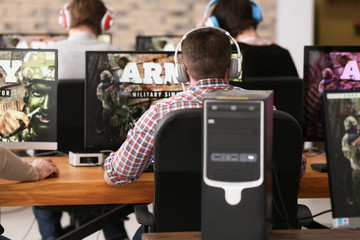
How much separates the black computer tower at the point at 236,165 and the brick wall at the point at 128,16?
5.41 m

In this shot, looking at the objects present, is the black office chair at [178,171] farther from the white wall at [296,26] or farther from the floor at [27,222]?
the white wall at [296,26]

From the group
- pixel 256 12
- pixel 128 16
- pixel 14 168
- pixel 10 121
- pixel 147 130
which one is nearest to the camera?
pixel 147 130

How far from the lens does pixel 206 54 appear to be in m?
1.95

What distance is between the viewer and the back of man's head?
1.96 m

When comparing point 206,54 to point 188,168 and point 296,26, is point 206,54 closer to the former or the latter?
point 188,168

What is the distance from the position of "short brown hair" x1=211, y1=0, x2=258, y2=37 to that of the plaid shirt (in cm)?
175

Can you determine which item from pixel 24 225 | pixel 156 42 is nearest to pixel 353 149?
pixel 24 225

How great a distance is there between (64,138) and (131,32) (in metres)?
4.13

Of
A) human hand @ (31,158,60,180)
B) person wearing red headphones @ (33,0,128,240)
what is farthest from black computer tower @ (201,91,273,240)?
person wearing red headphones @ (33,0,128,240)

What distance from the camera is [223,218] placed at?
136 cm

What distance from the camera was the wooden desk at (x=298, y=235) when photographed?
147cm

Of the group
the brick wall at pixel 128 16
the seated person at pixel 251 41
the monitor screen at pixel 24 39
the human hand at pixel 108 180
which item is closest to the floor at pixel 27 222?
the seated person at pixel 251 41

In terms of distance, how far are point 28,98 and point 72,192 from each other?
47cm

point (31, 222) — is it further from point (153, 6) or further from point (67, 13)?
point (153, 6)
